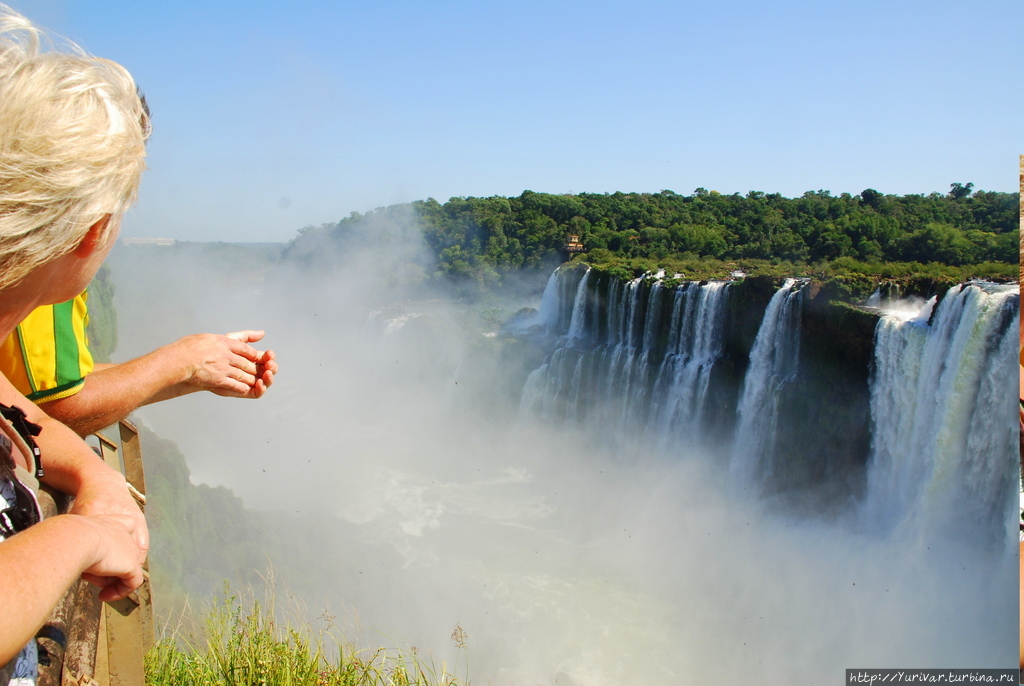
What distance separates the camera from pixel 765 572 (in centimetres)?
1132

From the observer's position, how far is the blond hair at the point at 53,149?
71 cm

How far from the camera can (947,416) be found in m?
9.23

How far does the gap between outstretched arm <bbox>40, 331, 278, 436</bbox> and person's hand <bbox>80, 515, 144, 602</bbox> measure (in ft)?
2.32

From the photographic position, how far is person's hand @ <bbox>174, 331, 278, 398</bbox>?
1666mm

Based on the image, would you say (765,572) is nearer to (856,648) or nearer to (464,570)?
(856,648)

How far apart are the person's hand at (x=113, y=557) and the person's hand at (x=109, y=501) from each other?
3 centimetres

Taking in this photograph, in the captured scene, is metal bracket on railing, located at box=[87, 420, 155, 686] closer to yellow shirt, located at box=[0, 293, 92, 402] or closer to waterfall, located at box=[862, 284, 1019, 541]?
yellow shirt, located at box=[0, 293, 92, 402]

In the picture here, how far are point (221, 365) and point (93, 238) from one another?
890mm

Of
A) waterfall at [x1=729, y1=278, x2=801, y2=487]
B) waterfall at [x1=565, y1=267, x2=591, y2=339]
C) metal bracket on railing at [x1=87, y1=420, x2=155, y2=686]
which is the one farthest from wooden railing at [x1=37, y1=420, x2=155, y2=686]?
waterfall at [x1=565, y1=267, x2=591, y2=339]

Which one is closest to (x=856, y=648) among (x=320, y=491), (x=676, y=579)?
(x=676, y=579)

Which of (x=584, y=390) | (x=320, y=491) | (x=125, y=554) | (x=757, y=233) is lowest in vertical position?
(x=320, y=491)

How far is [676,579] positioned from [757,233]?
47.2 feet

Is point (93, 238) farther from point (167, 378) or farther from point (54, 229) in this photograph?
A: point (167, 378)

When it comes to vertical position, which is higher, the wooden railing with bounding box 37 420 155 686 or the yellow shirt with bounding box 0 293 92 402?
the yellow shirt with bounding box 0 293 92 402
